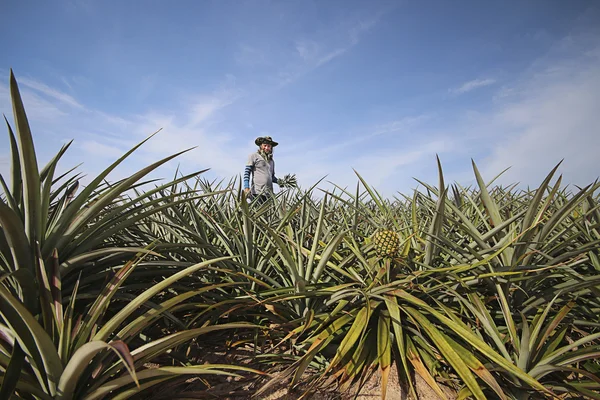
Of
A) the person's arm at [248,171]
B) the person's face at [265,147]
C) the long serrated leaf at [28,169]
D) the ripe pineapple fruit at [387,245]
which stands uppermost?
the person's face at [265,147]

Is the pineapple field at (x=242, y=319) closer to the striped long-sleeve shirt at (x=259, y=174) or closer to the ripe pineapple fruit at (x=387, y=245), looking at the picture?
the ripe pineapple fruit at (x=387, y=245)

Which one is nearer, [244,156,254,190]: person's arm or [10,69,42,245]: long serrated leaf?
[10,69,42,245]: long serrated leaf

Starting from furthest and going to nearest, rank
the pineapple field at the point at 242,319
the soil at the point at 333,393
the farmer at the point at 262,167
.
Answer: the farmer at the point at 262,167 < the soil at the point at 333,393 < the pineapple field at the point at 242,319

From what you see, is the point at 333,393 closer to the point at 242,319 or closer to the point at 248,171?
the point at 242,319

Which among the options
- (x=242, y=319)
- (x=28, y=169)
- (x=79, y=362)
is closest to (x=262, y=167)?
(x=242, y=319)

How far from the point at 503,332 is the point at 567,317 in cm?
33

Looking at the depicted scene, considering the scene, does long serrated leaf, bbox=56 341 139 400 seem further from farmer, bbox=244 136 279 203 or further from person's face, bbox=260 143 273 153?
person's face, bbox=260 143 273 153

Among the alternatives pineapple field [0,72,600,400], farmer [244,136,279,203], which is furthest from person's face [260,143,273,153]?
pineapple field [0,72,600,400]

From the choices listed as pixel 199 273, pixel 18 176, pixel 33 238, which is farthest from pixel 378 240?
pixel 18 176

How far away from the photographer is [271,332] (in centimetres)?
141

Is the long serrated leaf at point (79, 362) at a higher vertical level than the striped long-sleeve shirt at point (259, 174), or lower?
lower

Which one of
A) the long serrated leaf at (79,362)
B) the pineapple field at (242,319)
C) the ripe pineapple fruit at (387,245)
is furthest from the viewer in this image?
the ripe pineapple fruit at (387,245)

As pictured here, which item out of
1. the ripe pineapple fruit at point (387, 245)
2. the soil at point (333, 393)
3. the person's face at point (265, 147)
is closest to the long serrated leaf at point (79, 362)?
the soil at point (333, 393)

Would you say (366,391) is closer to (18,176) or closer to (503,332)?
(503,332)
